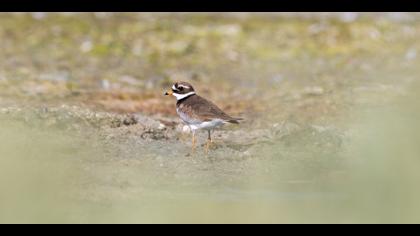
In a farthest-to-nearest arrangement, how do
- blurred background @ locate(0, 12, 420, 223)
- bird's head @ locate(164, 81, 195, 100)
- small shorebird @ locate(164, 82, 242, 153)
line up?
bird's head @ locate(164, 81, 195, 100)
small shorebird @ locate(164, 82, 242, 153)
blurred background @ locate(0, 12, 420, 223)

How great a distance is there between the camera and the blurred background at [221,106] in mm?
8664

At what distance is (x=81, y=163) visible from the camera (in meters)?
11.4

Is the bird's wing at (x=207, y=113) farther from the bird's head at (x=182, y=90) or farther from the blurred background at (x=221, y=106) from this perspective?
the bird's head at (x=182, y=90)

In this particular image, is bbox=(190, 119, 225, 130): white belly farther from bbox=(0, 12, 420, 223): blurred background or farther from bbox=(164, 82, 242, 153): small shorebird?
bbox=(0, 12, 420, 223): blurred background

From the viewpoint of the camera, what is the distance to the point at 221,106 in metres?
16.5

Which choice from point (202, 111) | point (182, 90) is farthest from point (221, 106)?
point (202, 111)

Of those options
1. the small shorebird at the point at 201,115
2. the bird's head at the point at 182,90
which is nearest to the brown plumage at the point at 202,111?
the small shorebird at the point at 201,115

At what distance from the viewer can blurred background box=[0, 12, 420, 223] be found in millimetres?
8664

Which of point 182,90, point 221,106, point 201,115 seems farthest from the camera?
point 221,106

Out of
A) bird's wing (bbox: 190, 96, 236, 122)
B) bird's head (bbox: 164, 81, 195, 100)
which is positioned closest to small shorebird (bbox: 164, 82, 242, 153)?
bird's wing (bbox: 190, 96, 236, 122)

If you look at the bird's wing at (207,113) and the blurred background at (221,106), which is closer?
the blurred background at (221,106)

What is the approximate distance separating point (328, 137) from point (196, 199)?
164 inches

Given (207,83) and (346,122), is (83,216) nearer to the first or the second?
(346,122)

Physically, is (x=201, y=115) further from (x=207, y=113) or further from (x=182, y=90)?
(x=182, y=90)
